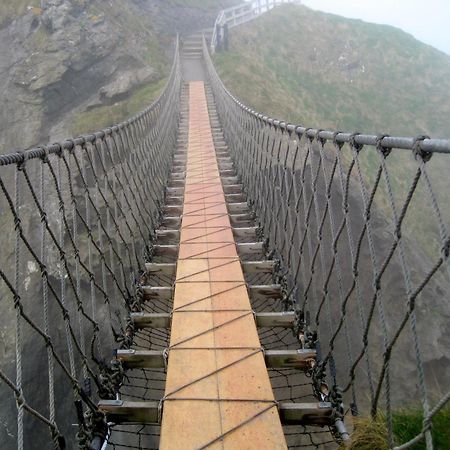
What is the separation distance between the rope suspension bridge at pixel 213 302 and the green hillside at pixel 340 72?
733cm

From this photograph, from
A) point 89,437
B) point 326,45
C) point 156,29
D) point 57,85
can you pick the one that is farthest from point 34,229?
point 326,45

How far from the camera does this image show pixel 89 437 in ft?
7.11

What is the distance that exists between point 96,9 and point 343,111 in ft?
33.0

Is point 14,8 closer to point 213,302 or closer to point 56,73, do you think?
point 56,73

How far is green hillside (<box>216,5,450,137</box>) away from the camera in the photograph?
54.0 ft

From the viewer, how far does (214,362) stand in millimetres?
2471

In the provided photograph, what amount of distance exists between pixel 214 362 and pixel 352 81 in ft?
63.8

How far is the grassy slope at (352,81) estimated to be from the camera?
14938 millimetres

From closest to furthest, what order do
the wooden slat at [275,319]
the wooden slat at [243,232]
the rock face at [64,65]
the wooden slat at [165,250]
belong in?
the wooden slat at [275,319], the wooden slat at [165,250], the wooden slat at [243,232], the rock face at [64,65]

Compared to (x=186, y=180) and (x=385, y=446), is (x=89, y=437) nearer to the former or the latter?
(x=385, y=446)

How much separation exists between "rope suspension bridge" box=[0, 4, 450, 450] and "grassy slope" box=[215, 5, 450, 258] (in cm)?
561

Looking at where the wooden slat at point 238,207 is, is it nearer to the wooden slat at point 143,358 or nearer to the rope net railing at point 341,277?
the rope net railing at point 341,277

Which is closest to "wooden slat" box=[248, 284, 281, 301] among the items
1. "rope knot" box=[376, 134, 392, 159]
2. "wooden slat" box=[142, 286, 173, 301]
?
"wooden slat" box=[142, 286, 173, 301]

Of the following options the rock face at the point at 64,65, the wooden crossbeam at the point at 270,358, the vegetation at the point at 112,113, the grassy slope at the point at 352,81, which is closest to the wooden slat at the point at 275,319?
the wooden crossbeam at the point at 270,358
